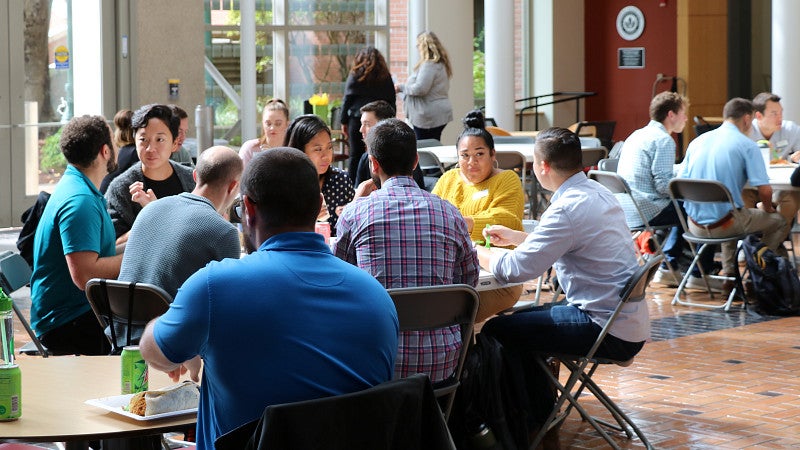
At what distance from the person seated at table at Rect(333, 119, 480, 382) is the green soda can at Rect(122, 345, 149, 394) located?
1.13 m

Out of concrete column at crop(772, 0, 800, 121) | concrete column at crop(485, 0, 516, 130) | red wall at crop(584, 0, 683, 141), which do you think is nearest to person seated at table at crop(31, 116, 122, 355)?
concrete column at crop(485, 0, 516, 130)

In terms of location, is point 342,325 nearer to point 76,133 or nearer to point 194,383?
point 194,383

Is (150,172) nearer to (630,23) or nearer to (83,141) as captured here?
(83,141)

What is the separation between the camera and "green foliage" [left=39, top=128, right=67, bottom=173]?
11953 millimetres

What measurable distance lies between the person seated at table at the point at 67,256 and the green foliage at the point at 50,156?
24.7ft

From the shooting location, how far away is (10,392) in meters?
2.75

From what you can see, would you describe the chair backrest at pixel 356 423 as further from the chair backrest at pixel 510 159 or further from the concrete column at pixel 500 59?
the concrete column at pixel 500 59

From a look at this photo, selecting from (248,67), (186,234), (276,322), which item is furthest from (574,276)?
(248,67)

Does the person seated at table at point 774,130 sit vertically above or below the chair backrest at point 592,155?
above

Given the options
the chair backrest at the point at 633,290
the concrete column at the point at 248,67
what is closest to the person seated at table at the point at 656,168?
the chair backrest at the point at 633,290

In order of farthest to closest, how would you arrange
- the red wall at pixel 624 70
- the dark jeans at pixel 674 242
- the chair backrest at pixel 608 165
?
the red wall at pixel 624 70 → the chair backrest at pixel 608 165 → the dark jeans at pixel 674 242

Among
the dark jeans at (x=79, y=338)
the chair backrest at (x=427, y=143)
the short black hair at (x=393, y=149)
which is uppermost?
the short black hair at (x=393, y=149)

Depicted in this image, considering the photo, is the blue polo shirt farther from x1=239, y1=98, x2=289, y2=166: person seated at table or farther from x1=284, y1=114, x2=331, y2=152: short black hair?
x1=239, y1=98, x2=289, y2=166: person seated at table

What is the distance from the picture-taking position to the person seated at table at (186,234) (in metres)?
3.87
